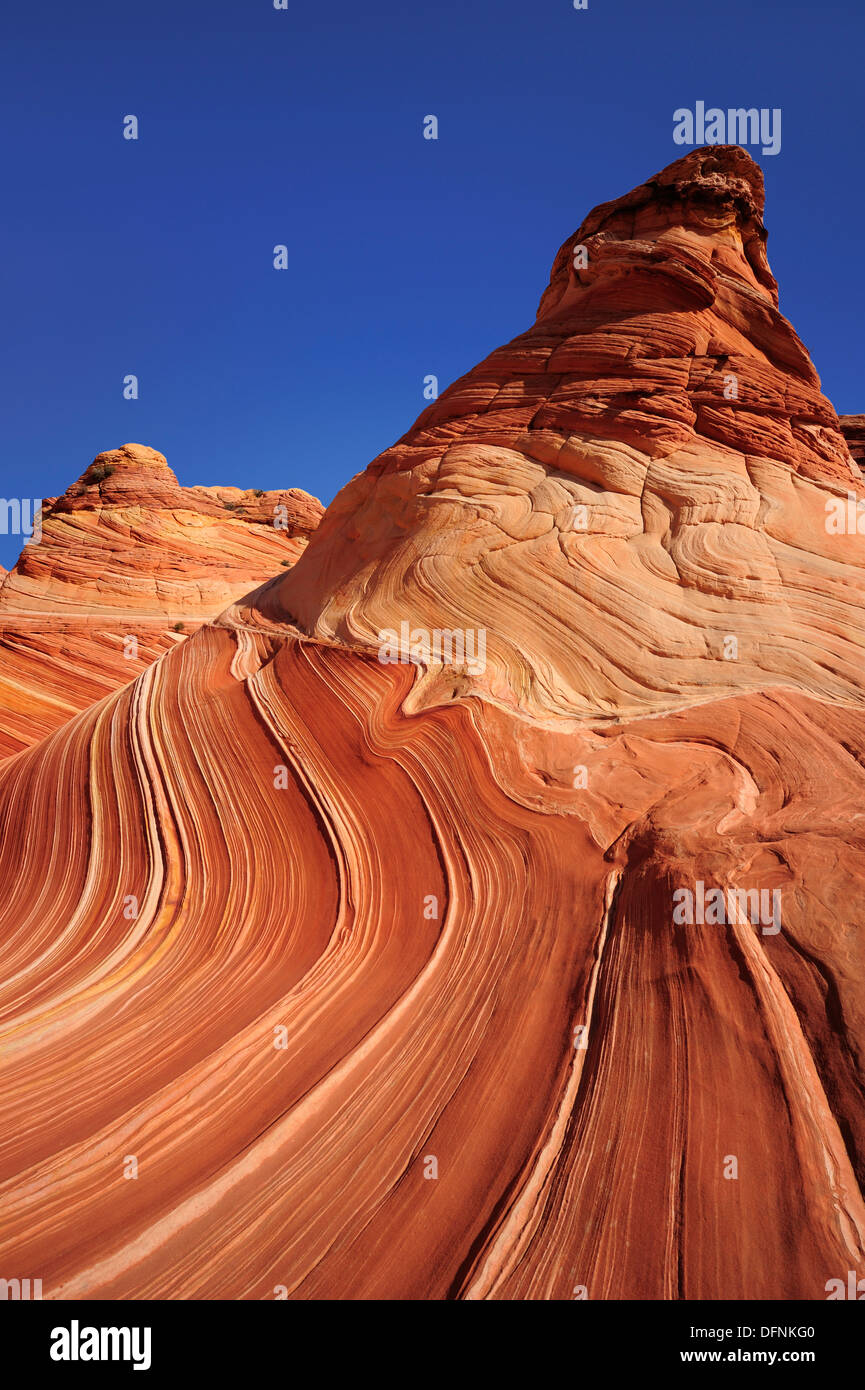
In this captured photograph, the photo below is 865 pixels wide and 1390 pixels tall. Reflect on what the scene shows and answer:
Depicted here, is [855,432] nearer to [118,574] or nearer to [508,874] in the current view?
[118,574]

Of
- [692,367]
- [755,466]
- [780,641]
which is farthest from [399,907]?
[692,367]

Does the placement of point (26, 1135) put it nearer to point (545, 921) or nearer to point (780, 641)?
point (545, 921)

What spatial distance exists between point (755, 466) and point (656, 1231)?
847cm

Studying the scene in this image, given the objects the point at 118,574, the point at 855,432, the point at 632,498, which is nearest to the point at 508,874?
the point at 632,498

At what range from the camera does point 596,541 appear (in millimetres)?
8336

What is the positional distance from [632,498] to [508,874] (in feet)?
17.3

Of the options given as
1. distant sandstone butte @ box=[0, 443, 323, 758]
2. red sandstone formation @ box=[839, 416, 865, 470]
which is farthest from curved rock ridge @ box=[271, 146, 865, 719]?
red sandstone formation @ box=[839, 416, 865, 470]

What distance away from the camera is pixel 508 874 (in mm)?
5590

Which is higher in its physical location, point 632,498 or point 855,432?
point 855,432

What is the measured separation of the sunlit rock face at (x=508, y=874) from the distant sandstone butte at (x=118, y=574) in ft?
31.3

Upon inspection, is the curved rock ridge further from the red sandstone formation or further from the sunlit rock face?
the red sandstone formation

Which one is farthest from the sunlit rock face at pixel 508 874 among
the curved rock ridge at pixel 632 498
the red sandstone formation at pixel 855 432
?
the red sandstone formation at pixel 855 432

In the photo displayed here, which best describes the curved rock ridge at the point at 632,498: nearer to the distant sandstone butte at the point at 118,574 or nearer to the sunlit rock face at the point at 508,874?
the sunlit rock face at the point at 508,874

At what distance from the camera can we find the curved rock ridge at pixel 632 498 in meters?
7.26
